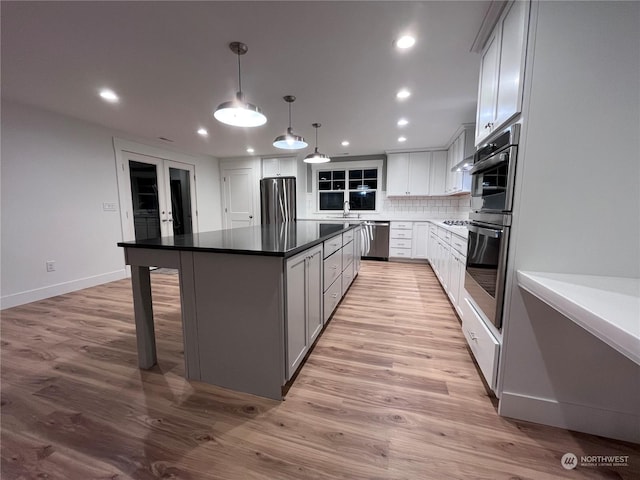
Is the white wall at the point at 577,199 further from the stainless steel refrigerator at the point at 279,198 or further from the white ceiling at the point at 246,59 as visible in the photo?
the stainless steel refrigerator at the point at 279,198

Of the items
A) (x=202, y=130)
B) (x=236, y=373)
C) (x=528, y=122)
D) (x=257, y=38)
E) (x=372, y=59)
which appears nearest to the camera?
(x=528, y=122)

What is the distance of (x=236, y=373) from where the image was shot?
1533 mm

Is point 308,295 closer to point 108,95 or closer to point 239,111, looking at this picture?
point 239,111

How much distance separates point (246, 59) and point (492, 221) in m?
2.16

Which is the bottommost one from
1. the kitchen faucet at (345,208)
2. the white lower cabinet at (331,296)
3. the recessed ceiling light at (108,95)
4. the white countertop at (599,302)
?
the white lower cabinet at (331,296)

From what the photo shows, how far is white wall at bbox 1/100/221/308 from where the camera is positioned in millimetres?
2852

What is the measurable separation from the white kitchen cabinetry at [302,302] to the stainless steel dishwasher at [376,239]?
342cm

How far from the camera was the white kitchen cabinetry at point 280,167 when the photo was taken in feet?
18.7

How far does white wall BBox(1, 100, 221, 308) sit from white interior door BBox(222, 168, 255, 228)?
2373 millimetres

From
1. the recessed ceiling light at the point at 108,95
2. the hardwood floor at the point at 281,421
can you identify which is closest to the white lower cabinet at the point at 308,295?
the hardwood floor at the point at 281,421

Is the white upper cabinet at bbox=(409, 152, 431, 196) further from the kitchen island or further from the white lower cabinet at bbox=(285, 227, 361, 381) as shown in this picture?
the kitchen island

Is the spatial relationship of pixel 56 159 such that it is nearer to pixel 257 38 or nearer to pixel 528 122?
pixel 257 38

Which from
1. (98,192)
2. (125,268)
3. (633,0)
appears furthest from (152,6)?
(125,268)

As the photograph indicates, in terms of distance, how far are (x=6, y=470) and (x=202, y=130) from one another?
3.89 meters
